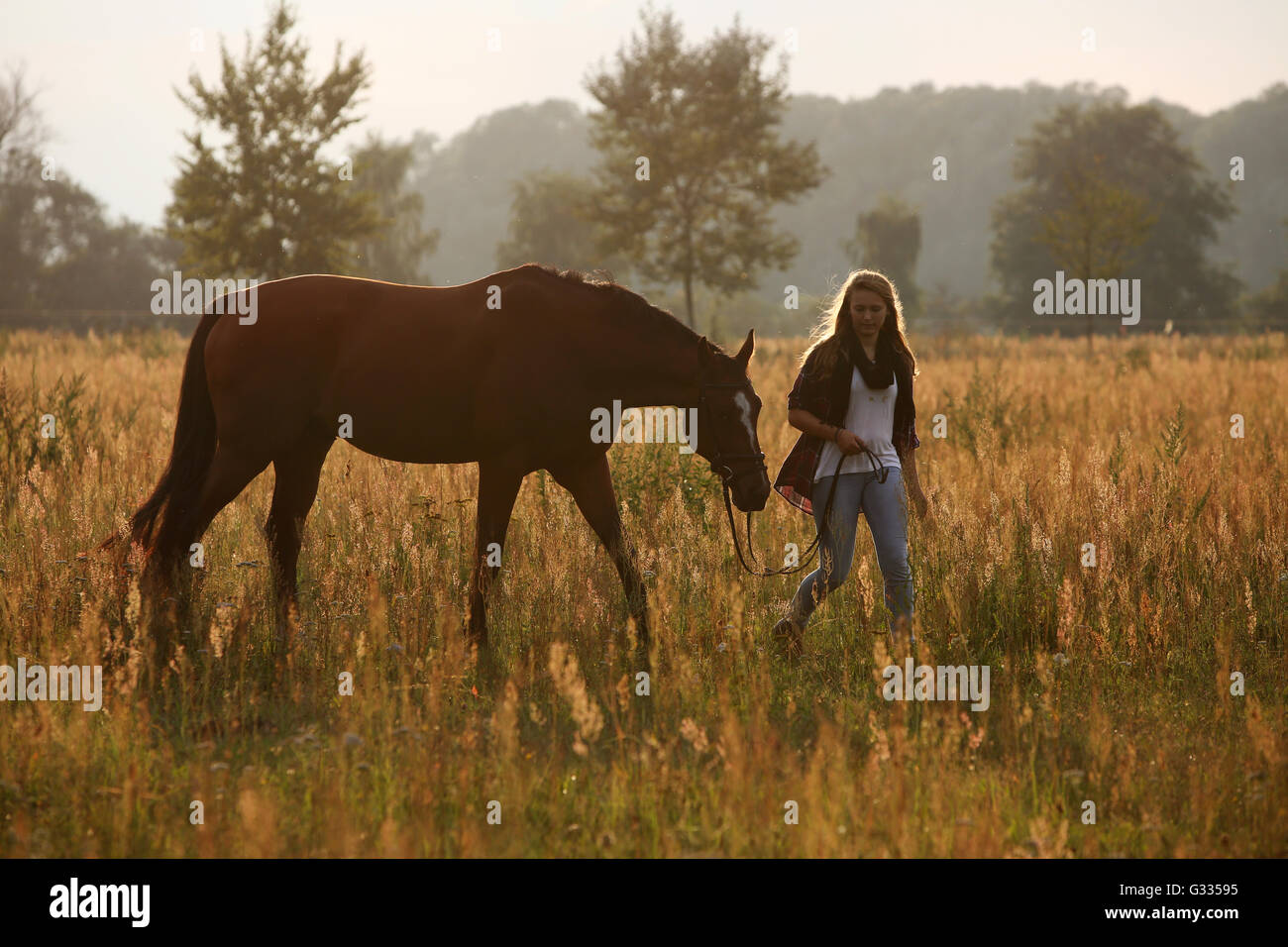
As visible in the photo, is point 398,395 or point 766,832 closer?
point 766,832

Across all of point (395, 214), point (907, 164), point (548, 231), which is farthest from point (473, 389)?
point (907, 164)

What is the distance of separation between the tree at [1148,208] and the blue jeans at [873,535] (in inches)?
1986

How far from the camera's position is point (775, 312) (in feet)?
271

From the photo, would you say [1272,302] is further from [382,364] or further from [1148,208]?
[382,364]

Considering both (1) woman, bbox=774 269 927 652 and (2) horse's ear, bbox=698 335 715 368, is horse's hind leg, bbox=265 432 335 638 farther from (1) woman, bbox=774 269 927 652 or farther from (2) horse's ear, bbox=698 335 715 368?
(1) woman, bbox=774 269 927 652

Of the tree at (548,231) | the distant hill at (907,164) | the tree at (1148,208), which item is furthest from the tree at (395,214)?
the distant hill at (907,164)

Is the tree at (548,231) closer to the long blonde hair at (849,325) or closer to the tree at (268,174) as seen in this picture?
the tree at (268,174)

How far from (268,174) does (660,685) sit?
21.5 meters

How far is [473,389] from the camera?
512 cm

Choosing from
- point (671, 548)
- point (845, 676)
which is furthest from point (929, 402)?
point (845, 676)

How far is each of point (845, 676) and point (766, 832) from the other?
1.44 meters

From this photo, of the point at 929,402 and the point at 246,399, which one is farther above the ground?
the point at 929,402

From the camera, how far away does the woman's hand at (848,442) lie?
4.59m
